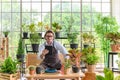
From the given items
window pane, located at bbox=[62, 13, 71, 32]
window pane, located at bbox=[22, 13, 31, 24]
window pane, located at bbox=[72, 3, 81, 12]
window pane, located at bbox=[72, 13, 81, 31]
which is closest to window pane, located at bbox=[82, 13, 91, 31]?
window pane, located at bbox=[72, 13, 81, 31]

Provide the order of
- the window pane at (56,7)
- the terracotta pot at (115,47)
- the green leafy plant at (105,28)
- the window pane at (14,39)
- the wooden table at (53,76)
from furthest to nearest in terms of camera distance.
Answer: the window pane at (56,7)
the window pane at (14,39)
the green leafy plant at (105,28)
the terracotta pot at (115,47)
the wooden table at (53,76)

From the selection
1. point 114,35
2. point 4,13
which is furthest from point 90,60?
point 4,13

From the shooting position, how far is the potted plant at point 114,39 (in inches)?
301

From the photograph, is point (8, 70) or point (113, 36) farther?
point (113, 36)

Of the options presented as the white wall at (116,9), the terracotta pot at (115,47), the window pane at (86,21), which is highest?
the white wall at (116,9)

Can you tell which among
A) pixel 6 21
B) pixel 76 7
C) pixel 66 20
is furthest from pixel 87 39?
pixel 6 21

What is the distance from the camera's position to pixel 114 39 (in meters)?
7.75

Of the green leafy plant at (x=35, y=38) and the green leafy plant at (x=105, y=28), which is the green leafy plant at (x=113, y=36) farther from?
the green leafy plant at (x=35, y=38)

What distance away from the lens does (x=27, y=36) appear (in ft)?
27.5

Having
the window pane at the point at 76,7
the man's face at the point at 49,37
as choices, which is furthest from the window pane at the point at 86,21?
the man's face at the point at 49,37

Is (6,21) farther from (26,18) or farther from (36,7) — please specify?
(36,7)

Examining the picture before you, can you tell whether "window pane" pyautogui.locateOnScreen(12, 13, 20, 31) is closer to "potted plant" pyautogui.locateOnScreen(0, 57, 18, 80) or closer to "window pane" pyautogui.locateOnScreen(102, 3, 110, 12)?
"window pane" pyautogui.locateOnScreen(102, 3, 110, 12)

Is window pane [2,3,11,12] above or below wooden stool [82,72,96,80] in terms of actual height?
above

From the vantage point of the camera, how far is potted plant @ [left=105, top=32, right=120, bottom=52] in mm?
7636
